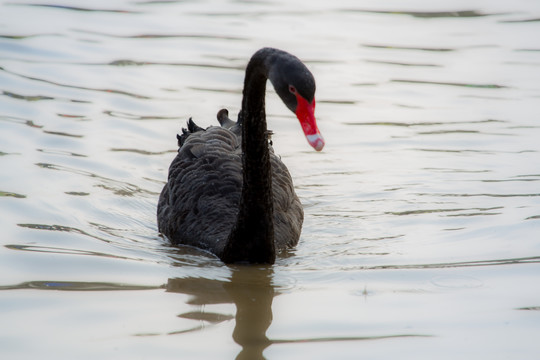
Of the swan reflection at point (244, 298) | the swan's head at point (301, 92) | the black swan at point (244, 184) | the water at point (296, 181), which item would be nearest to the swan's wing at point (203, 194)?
the black swan at point (244, 184)

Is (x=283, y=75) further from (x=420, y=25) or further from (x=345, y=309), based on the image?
(x=420, y=25)

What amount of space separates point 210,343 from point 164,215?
227cm

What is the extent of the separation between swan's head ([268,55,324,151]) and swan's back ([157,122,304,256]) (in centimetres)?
143

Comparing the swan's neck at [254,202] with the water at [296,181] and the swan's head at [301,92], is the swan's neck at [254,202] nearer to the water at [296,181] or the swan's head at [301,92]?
the water at [296,181]

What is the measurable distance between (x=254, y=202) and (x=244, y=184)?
147mm

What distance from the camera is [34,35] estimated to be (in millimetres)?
12109

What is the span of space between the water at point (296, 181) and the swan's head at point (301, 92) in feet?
3.04

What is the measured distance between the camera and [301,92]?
5.00 meters

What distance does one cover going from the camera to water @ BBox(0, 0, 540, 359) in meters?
4.80

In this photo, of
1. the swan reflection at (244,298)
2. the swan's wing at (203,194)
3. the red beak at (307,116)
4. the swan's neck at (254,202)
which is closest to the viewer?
the swan reflection at (244,298)

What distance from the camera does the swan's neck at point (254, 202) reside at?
590 centimetres

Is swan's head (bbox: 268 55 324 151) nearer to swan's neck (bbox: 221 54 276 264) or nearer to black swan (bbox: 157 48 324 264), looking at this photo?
black swan (bbox: 157 48 324 264)

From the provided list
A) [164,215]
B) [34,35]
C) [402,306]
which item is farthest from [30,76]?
[402,306]

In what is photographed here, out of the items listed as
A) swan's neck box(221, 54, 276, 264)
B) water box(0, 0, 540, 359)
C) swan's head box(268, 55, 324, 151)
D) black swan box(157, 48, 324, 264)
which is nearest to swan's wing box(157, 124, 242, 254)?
black swan box(157, 48, 324, 264)
